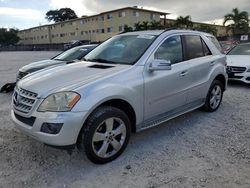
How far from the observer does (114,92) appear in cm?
333

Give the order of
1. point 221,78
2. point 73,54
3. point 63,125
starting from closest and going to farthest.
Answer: point 63,125 → point 221,78 → point 73,54

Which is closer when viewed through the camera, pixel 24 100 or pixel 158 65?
pixel 24 100

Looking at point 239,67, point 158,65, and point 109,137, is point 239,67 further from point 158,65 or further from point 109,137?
point 109,137

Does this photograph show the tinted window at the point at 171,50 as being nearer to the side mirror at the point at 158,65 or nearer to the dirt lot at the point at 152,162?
the side mirror at the point at 158,65

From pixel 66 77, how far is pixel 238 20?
48.4m

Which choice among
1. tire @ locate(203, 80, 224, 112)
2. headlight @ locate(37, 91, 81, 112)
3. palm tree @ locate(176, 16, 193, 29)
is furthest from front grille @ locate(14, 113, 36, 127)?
palm tree @ locate(176, 16, 193, 29)

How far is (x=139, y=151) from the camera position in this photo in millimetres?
3807

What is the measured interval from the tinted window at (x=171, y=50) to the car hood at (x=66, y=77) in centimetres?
68

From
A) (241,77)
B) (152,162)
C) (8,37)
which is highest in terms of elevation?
(8,37)

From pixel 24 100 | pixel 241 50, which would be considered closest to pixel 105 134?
pixel 24 100

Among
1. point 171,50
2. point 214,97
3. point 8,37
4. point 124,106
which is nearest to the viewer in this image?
point 124,106

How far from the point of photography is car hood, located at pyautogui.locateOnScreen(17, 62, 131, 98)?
3.21 m

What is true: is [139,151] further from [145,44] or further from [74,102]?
[145,44]

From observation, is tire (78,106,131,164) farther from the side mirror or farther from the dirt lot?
the side mirror
